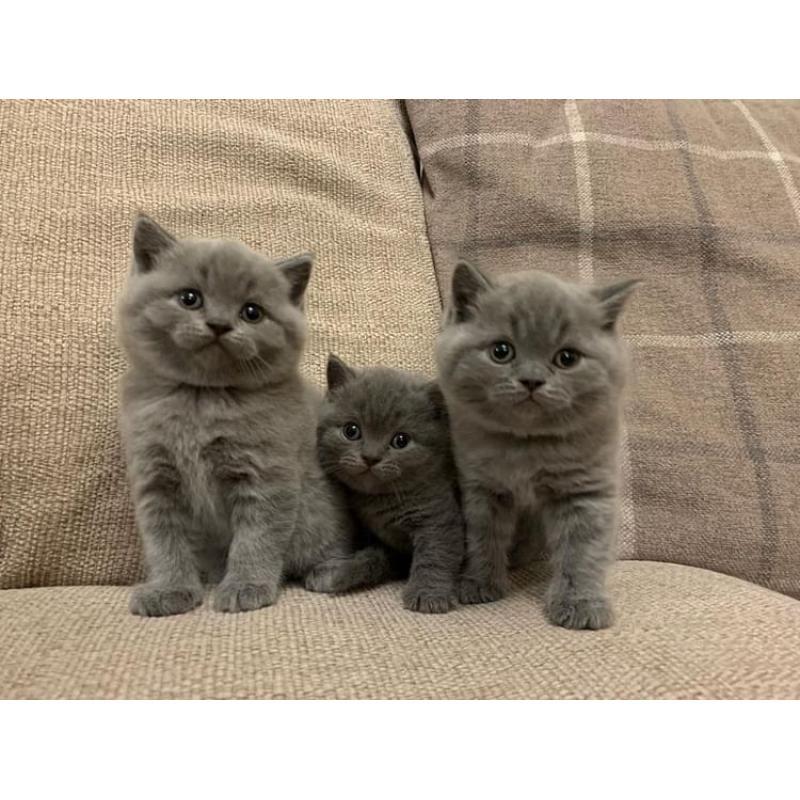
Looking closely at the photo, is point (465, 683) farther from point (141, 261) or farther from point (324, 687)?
point (141, 261)

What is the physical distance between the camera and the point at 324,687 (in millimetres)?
880

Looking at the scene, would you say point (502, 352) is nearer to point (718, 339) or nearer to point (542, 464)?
point (542, 464)

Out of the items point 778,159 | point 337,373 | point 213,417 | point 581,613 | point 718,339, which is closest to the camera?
point 581,613

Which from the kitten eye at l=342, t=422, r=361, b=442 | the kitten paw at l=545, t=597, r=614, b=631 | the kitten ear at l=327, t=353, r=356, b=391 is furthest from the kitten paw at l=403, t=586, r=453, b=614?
the kitten ear at l=327, t=353, r=356, b=391

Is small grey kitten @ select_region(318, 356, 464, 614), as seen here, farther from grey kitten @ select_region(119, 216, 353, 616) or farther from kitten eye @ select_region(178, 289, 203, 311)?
kitten eye @ select_region(178, 289, 203, 311)

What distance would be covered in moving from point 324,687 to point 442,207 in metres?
1.15

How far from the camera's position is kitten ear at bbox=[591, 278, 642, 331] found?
A: 1.20 m

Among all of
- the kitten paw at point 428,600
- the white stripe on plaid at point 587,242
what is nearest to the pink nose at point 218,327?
the kitten paw at point 428,600

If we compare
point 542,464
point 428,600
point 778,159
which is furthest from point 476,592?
point 778,159

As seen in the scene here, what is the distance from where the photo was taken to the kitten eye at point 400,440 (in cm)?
128

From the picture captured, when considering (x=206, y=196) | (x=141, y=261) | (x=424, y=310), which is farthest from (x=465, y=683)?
(x=206, y=196)

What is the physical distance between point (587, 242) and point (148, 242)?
913mm

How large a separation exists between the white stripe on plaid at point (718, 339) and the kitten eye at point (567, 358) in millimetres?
553

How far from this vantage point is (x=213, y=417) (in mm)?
1197
